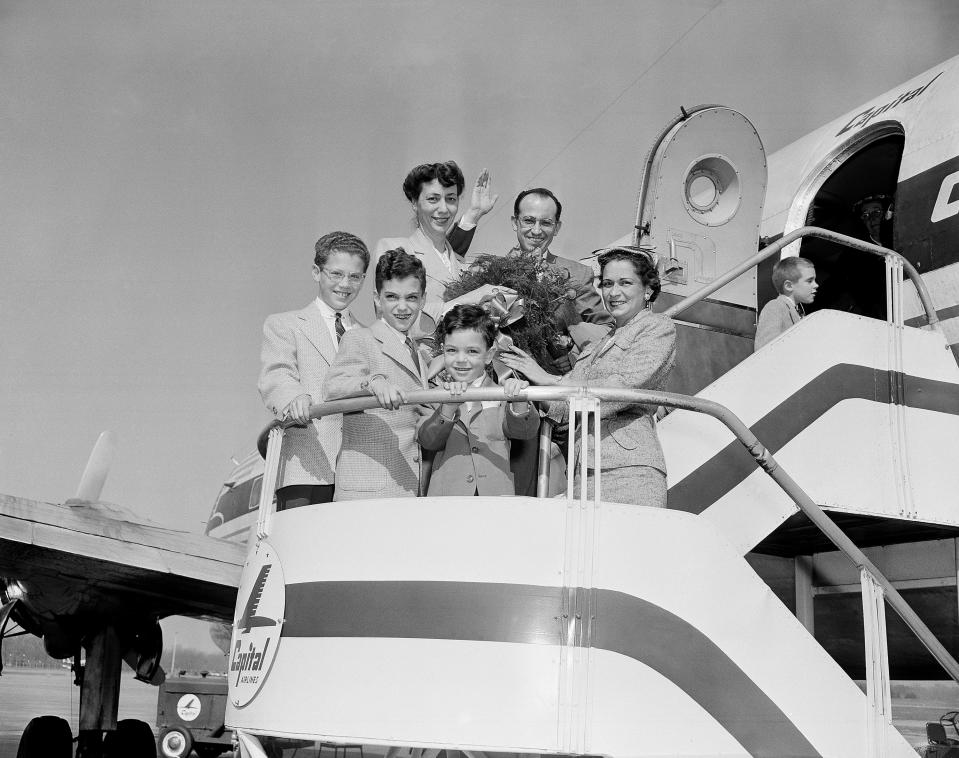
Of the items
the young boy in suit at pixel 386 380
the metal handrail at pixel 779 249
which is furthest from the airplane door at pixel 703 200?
the young boy in suit at pixel 386 380

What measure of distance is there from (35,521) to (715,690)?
156 inches

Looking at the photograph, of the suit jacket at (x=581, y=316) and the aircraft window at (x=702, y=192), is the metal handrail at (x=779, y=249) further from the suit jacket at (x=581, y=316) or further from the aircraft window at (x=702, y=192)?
the aircraft window at (x=702, y=192)

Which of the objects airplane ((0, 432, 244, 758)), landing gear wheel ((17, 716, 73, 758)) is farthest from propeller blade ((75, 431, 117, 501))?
landing gear wheel ((17, 716, 73, 758))

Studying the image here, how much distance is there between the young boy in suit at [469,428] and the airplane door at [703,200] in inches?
109

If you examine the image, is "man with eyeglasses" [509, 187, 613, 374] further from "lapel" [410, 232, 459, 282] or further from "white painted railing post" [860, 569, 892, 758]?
"white painted railing post" [860, 569, 892, 758]

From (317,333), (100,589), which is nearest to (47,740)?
(100,589)

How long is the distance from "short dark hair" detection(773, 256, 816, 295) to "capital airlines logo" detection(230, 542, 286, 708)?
3861 millimetres

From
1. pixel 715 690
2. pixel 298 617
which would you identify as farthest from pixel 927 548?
pixel 298 617

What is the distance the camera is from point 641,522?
3.59m

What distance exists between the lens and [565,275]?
481 centimetres

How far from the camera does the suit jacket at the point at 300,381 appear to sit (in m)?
4.42

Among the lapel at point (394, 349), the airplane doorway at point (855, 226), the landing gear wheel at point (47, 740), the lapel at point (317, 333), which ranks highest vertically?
the airplane doorway at point (855, 226)

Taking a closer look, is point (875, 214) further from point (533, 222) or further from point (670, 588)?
point (670, 588)

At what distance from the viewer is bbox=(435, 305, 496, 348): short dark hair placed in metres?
4.10
